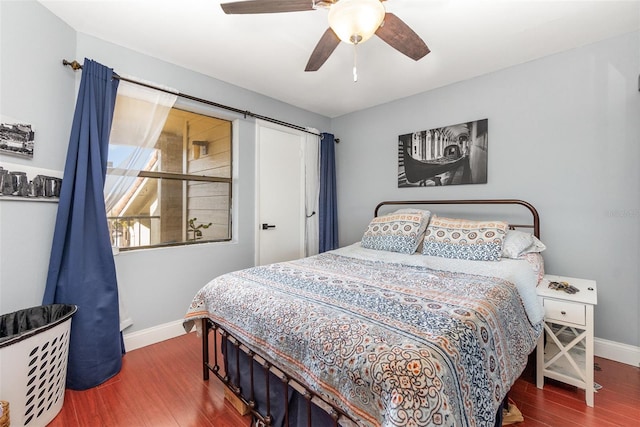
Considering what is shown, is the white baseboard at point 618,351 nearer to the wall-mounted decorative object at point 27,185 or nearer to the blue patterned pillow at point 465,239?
the blue patterned pillow at point 465,239

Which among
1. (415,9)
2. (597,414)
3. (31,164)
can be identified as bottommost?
(597,414)

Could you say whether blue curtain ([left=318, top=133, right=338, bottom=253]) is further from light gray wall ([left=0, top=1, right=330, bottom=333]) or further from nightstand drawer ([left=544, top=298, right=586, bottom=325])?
nightstand drawer ([left=544, top=298, right=586, bottom=325])

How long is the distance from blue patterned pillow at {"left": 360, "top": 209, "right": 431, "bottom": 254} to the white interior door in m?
1.08

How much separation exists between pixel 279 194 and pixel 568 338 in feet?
9.52

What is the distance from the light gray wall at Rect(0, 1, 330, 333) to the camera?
1.67 m

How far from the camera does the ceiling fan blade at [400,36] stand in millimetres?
1522

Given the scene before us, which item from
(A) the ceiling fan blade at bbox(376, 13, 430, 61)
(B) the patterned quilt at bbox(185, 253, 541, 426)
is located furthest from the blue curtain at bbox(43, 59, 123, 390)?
(A) the ceiling fan blade at bbox(376, 13, 430, 61)

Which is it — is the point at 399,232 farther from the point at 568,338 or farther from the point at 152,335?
the point at 152,335

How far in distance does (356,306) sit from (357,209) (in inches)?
103

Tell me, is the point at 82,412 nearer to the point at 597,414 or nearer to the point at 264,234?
the point at 264,234

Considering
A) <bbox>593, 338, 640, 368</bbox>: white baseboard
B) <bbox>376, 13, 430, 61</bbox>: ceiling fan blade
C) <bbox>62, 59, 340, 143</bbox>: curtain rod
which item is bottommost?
<bbox>593, 338, 640, 368</bbox>: white baseboard

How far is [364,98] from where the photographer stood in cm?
337

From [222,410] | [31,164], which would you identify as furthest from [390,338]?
[31,164]

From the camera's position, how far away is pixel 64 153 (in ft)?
6.46
